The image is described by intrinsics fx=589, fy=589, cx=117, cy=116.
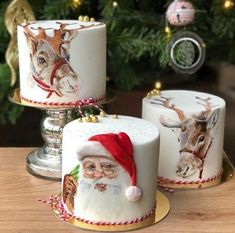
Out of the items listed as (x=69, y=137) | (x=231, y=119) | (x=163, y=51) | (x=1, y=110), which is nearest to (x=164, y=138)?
(x=69, y=137)

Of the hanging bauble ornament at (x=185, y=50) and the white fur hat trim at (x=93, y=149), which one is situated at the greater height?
the hanging bauble ornament at (x=185, y=50)

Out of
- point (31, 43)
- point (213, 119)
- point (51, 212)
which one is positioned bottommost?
point (51, 212)

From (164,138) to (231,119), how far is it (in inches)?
35.9

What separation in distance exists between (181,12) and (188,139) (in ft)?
1.01

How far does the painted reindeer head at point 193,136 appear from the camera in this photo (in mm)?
869

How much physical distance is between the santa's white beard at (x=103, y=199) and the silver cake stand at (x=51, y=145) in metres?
0.18

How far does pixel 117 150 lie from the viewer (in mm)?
721

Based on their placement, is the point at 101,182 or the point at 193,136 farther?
the point at 193,136

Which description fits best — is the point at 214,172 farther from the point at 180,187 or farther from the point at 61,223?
the point at 61,223

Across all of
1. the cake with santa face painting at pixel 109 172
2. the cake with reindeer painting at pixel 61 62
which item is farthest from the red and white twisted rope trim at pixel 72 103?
the cake with santa face painting at pixel 109 172

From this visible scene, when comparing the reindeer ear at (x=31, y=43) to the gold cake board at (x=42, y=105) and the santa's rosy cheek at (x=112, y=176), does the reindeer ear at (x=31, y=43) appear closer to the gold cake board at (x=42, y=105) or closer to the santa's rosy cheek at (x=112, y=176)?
the gold cake board at (x=42, y=105)

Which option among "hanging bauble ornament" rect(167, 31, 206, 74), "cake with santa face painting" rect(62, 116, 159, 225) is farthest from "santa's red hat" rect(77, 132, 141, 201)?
"hanging bauble ornament" rect(167, 31, 206, 74)

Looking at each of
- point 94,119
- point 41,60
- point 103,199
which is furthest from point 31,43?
point 103,199

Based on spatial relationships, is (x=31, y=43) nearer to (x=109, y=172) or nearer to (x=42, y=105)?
(x=42, y=105)
